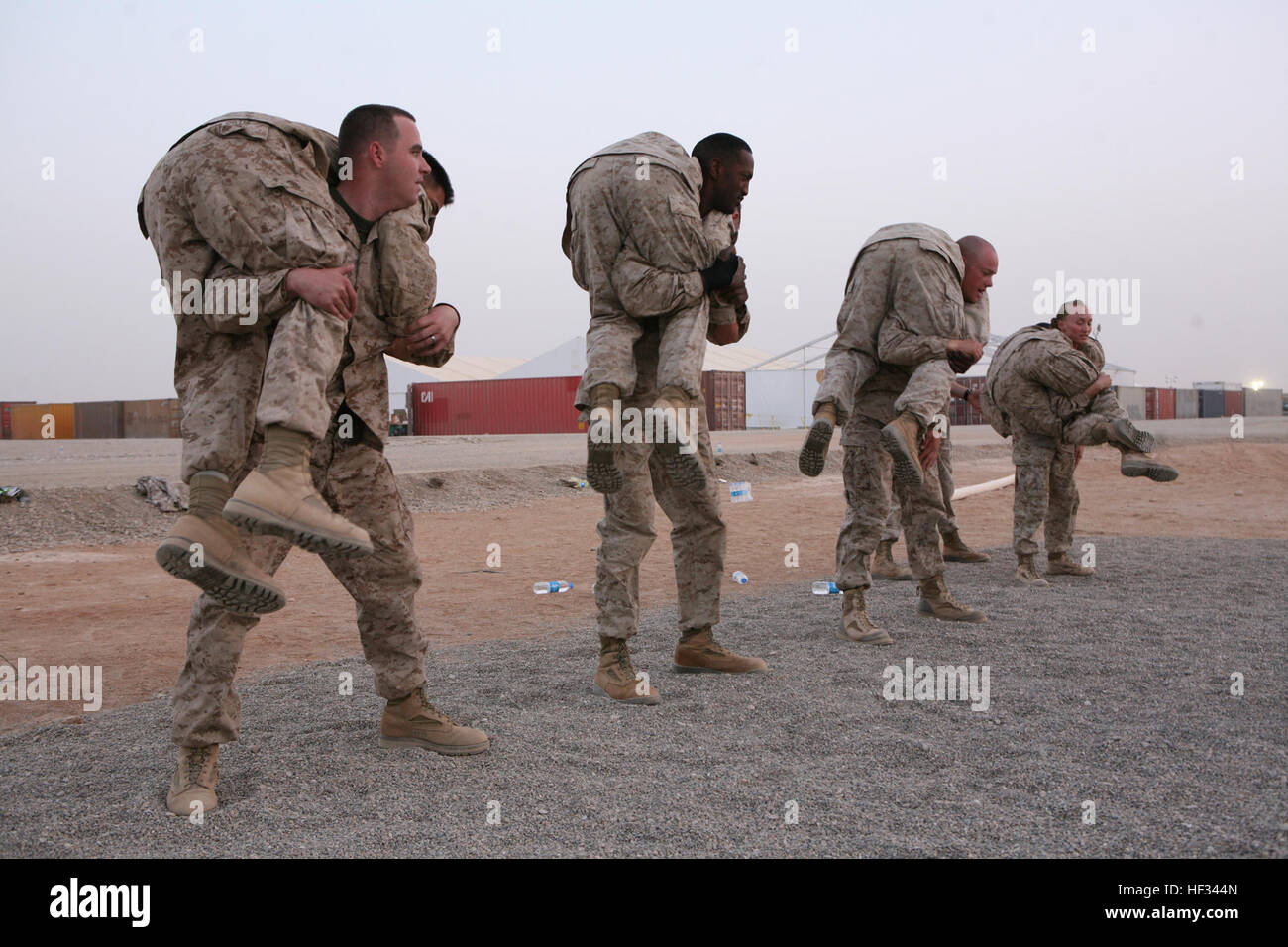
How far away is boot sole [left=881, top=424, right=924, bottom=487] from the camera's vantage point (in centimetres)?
464

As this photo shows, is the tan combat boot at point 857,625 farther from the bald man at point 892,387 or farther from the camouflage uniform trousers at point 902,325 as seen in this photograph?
the camouflage uniform trousers at point 902,325

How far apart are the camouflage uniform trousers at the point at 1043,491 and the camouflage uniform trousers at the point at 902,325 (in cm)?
236

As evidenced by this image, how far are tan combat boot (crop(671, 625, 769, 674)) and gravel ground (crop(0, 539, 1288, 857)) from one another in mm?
111

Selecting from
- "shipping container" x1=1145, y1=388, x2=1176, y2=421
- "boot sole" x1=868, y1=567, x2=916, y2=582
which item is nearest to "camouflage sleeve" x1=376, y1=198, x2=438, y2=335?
"boot sole" x1=868, y1=567, x2=916, y2=582

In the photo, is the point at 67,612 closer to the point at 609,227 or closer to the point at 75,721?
the point at 75,721

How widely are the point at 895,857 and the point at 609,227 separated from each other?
2.61m

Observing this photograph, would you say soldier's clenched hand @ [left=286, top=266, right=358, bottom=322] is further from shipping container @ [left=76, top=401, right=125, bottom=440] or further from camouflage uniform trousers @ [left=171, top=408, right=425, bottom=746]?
shipping container @ [left=76, top=401, right=125, bottom=440]

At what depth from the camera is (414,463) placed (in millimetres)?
18281

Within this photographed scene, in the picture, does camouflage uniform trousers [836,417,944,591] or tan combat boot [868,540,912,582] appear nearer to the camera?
camouflage uniform trousers [836,417,944,591]

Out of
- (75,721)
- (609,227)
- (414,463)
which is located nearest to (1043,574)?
(609,227)

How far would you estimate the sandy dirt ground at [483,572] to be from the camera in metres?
5.52

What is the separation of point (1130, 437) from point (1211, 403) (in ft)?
229

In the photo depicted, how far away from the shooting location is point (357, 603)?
10.3ft

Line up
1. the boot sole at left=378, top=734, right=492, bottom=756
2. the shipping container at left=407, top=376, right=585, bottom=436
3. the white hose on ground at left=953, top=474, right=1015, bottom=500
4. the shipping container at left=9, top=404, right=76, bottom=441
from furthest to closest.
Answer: the shipping container at left=9, top=404, right=76, bottom=441
the shipping container at left=407, top=376, right=585, bottom=436
the white hose on ground at left=953, top=474, right=1015, bottom=500
the boot sole at left=378, top=734, right=492, bottom=756
